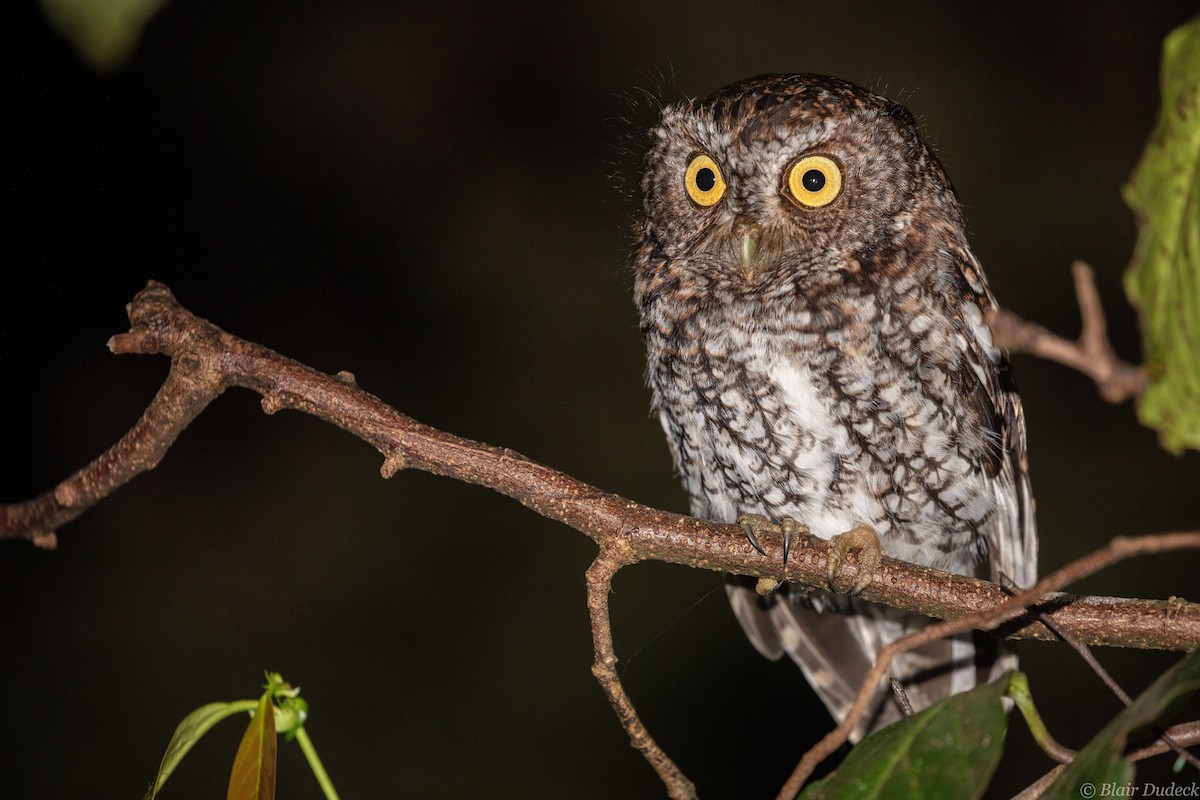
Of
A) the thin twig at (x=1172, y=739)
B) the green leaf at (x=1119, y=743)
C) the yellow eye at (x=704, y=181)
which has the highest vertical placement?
the yellow eye at (x=704, y=181)

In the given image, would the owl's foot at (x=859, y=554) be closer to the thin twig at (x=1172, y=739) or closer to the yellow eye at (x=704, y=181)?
the thin twig at (x=1172, y=739)

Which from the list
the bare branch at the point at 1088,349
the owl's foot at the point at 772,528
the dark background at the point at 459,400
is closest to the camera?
the bare branch at the point at 1088,349

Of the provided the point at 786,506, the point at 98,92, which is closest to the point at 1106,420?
the point at 786,506

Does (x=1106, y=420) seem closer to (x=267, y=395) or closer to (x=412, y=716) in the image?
(x=412, y=716)

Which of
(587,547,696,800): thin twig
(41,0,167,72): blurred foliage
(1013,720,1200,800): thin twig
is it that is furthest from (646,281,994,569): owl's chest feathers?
(41,0,167,72): blurred foliage

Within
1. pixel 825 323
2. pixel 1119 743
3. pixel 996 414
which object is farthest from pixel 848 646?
pixel 1119 743

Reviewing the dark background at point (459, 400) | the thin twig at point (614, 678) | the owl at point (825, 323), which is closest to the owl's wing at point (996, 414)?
the owl at point (825, 323)

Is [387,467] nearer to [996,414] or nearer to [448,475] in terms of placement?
[448,475]

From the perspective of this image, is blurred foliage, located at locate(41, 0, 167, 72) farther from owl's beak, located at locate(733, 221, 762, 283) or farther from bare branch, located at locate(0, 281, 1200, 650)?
owl's beak, located at locate(733, 221, 762, 283)
